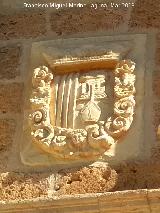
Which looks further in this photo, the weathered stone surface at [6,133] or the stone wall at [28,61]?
the weathered stone surface at [6,133]

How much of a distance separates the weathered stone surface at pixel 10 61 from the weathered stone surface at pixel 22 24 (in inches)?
3.2

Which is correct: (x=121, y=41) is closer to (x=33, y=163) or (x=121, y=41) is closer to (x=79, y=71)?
(x=79, y=71)

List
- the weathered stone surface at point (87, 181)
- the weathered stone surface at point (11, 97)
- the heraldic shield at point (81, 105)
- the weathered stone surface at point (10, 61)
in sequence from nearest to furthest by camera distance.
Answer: the weathered stone surface at point (87, 181) < the heraldic shield at point (81, 105) < the weathered stone surface at point (11, 97) < the weathered stone surface at point (10, 61)

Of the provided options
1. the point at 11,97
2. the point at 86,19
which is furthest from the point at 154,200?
the point at 86,19

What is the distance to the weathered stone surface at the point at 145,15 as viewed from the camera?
13.4 ft

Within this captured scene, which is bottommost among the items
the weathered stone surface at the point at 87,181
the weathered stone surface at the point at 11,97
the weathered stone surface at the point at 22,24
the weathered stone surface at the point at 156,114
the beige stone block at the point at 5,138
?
the weathered stone surface at the point at 87,181

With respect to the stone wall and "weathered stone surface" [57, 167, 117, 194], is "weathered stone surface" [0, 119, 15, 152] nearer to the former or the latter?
the stone wall

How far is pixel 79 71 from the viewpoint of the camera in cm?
391

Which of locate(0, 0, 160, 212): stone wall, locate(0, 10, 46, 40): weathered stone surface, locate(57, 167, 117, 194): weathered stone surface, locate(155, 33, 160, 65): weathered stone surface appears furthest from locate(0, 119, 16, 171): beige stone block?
locate(155, 33, 160, 65): weathered stone surface

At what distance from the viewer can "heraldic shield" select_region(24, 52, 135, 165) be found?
3.62m

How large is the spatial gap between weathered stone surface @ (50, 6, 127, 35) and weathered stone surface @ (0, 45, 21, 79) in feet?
0.67

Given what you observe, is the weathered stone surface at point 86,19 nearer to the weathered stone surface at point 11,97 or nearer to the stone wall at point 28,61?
the stone wall at point 28,61

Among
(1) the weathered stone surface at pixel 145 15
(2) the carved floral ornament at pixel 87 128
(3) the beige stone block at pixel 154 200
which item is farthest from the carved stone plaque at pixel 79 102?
(3) the beige stone block at pixel 154 200

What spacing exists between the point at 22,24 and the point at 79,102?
649 mm
